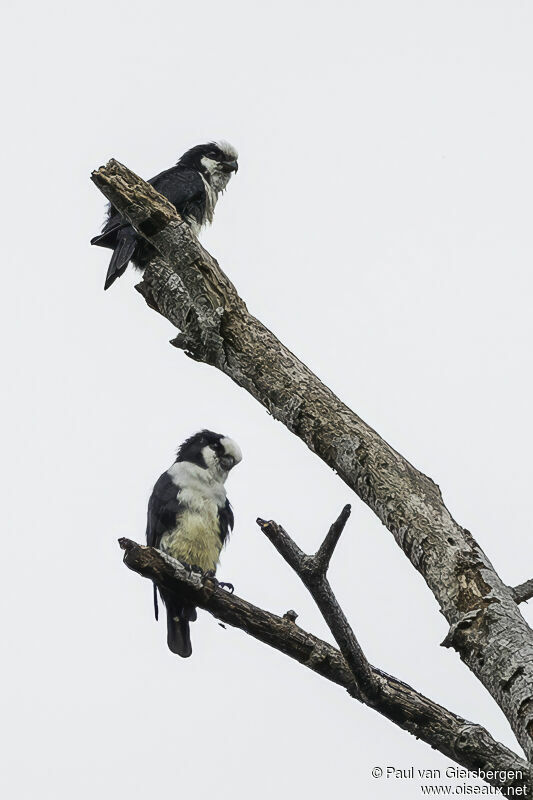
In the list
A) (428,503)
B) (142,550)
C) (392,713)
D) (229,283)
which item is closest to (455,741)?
(392,713)

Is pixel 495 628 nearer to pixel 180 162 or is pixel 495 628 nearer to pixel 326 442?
pixel 326 442

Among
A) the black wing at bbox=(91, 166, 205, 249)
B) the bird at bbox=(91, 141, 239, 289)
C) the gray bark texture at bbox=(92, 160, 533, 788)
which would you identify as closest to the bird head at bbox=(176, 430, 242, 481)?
the bird at bbox=(91, 141, 239, 289)

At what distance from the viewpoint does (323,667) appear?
3279 millimetres

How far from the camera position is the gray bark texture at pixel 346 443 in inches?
102

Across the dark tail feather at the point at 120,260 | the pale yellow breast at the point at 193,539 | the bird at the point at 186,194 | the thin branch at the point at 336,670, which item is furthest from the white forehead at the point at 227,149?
the thin branch at the point at 336,670

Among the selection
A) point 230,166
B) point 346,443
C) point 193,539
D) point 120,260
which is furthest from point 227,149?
point 346,443

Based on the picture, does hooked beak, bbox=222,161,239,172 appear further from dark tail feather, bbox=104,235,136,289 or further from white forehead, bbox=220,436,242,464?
white forehead, bbox=220,436,242,464

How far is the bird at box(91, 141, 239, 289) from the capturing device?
6.17 meters

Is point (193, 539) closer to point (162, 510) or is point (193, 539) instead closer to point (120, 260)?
point (162, 510)

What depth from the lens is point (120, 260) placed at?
6.10 m

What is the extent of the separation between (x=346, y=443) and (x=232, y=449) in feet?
11.7

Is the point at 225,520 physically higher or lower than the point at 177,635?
higher

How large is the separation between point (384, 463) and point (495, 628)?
0.72 meters

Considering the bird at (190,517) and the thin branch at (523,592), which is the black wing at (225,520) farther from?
the thin branch at (523,592)
